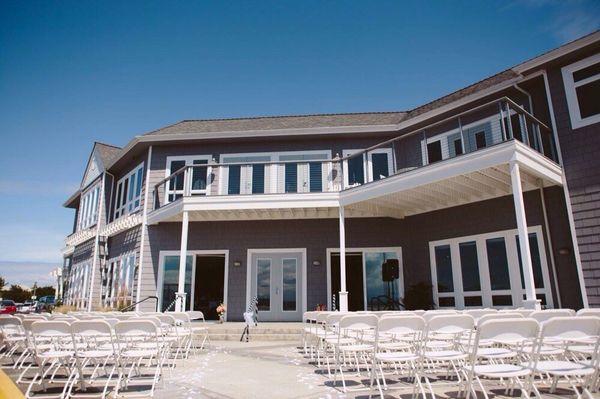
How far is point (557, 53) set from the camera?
30.2 feet

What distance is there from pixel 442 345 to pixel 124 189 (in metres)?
15.2

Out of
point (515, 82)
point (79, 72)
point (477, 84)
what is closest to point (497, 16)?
point (477, 84)

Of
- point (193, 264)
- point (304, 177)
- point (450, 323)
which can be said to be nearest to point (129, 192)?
point (193, 264)

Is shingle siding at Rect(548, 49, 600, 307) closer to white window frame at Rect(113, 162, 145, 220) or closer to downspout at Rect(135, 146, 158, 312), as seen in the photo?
downspout at Rect(135, 146, 158, 312)

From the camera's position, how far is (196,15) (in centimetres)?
1061

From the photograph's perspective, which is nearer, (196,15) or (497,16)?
(196,15)

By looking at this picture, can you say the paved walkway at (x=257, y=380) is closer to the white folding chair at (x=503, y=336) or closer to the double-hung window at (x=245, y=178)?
the white folding chair at (x=503, y=336)

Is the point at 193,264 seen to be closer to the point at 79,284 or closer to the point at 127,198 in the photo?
the point at 127,198

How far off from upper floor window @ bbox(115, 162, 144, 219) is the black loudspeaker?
9.37m

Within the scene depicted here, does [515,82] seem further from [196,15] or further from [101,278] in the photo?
[101,278]

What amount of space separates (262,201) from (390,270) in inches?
189

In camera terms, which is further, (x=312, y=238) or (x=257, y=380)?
(x=312, y=238)

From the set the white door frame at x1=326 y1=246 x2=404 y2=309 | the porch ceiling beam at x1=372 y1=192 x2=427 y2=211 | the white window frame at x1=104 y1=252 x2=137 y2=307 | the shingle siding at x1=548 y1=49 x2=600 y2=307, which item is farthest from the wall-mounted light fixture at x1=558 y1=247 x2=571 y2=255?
the white window frame at x1=104 y1=252 x2=137 y2=307

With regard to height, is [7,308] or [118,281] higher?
[118,281]
